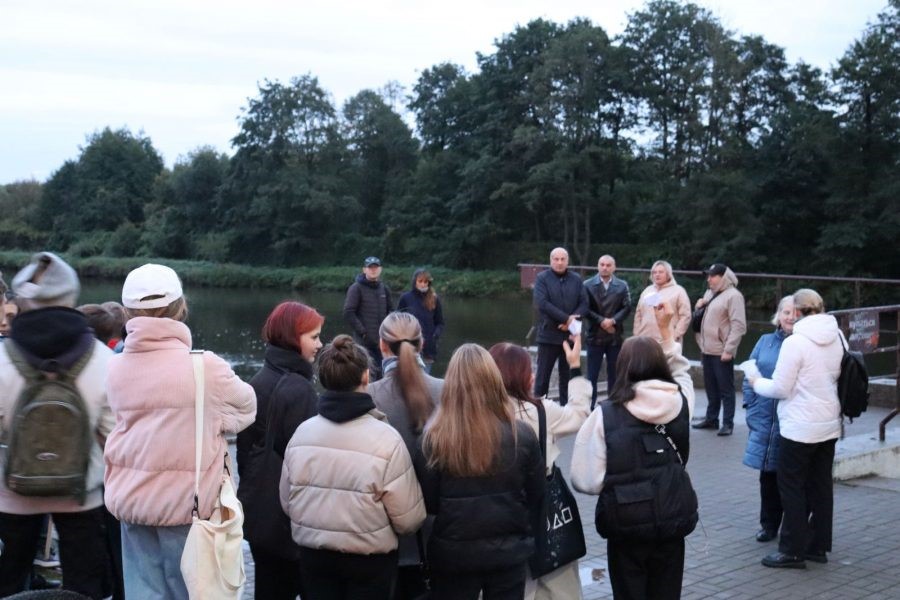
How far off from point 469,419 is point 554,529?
0.83m

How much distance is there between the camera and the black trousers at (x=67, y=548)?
13.4 feet

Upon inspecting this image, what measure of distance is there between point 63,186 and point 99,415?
287 ft

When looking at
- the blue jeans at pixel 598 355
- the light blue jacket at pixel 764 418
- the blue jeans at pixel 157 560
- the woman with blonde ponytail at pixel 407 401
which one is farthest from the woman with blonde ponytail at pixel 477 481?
the blue jeans at pixel 598 355

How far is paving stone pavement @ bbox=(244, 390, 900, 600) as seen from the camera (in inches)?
226

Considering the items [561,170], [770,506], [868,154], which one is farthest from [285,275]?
[770,506]

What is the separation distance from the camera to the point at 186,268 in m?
66.5

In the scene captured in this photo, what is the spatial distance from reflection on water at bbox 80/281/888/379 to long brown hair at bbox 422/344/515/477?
9.27 meters

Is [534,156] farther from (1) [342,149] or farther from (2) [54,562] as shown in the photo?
(2) [54,562]

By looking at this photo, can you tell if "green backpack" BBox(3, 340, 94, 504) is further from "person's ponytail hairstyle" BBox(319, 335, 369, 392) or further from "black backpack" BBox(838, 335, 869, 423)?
"black backpack" BBox(838, 335, 869, 423)

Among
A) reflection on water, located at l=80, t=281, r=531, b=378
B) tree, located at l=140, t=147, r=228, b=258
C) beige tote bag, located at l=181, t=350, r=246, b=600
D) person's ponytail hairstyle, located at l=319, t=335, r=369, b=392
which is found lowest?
reflection on water, located at l=80, t=281, r=531, b=378

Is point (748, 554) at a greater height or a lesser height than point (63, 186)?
lesser

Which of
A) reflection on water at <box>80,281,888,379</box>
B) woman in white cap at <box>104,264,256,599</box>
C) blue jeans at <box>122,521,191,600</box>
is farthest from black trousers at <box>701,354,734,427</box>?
blue jeans at <box>122,521,191,600</box>

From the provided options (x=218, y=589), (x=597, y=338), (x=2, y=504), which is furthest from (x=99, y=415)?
(x=597, y=338)

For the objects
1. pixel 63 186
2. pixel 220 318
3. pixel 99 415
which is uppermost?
pixel 63 186
